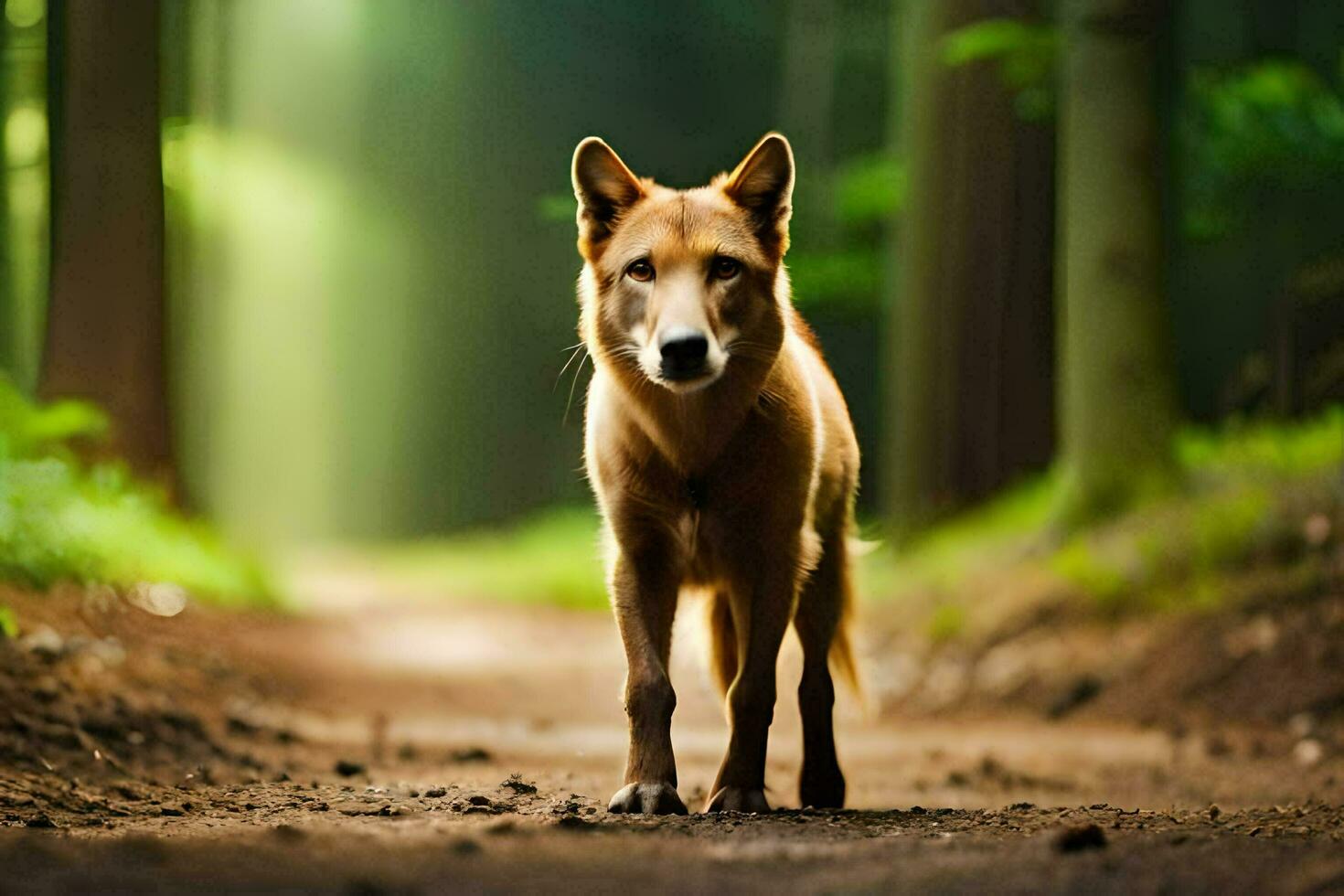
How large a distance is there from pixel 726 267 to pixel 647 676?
1.39 meters

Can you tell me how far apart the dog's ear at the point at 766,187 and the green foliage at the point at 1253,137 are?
822 centimetres

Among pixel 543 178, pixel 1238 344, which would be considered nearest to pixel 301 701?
pixel 1238 344

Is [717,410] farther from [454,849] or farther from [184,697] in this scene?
[184,697]

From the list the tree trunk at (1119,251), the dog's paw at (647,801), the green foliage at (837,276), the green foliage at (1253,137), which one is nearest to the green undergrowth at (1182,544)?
the tree trunk at (1119,251)

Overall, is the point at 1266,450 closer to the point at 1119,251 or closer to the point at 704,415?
the point at 1119,251

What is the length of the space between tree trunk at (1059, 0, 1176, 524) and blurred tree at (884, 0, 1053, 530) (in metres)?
2.98

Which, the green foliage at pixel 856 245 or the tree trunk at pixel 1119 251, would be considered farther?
the green foliage at pixel 856 245

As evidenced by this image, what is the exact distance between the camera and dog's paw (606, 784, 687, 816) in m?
4.32

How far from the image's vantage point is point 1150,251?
32.7 feet

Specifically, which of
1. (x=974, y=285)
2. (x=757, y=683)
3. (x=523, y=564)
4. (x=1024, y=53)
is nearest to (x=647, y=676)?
(x=757, y=683)

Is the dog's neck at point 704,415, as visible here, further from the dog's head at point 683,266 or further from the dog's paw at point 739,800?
the dog's paw at point 739,800

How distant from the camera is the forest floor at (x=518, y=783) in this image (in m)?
2.93

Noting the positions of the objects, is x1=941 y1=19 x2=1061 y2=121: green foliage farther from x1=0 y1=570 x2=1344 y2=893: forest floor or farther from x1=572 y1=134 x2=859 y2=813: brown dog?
x1=572 y1=134 x2=859 y2=813: brown dog

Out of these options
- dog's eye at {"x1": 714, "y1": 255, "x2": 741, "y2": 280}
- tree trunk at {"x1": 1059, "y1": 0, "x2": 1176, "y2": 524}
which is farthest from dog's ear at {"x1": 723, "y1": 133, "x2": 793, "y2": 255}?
tree trunk at {"x1": 1059, "y1": 0, "x2": 1176, "y2": 524}
